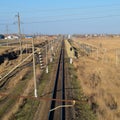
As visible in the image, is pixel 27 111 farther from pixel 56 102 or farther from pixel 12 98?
pixel 12 98

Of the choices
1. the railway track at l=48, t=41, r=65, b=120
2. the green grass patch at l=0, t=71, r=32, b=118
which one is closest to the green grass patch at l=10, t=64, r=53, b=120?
the green grass patch at l=0, t=71, r=32, b=118

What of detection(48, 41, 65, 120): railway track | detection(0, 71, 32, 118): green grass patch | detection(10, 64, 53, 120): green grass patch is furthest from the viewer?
detection(0, 71, 32, 118): green grass patch

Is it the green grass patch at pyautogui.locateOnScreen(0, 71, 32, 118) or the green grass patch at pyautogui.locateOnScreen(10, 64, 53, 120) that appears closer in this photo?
the green grass patch at pyautogui.locateOnScreen(10, 64, 53, 120)

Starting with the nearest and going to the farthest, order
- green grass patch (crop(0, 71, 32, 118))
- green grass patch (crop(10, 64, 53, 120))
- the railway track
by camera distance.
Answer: the railway track < green grass patch (crop(10, 64, 53, 120)) < green grass patch (crop(0, 71, 32, 118))

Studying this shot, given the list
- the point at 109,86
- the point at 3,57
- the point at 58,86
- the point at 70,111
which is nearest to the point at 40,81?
the point at 58,86

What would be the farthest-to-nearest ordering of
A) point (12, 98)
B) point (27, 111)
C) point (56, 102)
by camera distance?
point (12, 98), point (56, 102), point (27, 111)

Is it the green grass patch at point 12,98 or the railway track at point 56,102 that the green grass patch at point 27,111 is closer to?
the green grass patch at point 12,98

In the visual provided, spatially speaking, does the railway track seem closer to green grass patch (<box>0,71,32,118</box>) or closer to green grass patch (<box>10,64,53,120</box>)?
Result: green grass patch (<box>10,64,53,120</box>)

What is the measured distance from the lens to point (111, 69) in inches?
1391

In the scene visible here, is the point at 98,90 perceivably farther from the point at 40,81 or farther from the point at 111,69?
the point at 111,69

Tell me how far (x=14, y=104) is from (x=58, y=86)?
281 inches

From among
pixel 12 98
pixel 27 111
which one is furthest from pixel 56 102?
pixel 12 98

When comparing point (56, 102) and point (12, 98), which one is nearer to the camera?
point (56, 102)

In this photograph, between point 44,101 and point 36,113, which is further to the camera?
point 44,101
